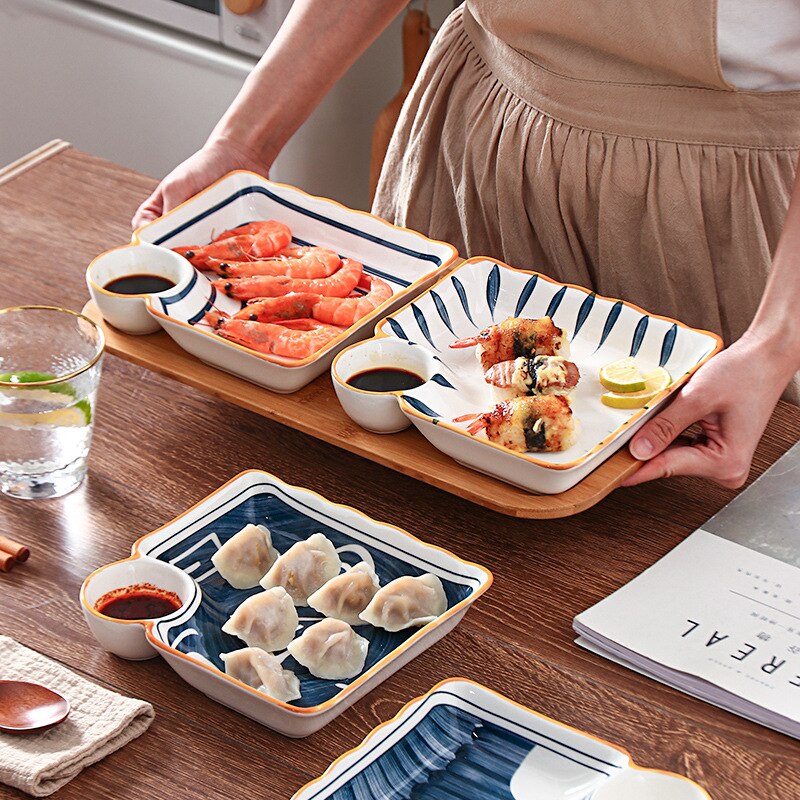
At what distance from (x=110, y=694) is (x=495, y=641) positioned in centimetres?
35

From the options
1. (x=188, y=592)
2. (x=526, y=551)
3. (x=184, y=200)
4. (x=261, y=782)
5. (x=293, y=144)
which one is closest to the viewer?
(x=261, y=782)

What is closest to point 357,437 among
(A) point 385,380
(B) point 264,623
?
(A) point 385,380

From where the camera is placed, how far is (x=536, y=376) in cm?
134

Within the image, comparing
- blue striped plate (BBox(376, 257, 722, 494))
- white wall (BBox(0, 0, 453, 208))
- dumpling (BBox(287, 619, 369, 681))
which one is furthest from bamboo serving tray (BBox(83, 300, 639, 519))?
white wall (BBox(0, 0, 453, 208))

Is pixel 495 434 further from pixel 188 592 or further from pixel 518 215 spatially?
pixel 518 215

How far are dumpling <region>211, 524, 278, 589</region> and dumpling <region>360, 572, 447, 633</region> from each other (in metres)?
0.12

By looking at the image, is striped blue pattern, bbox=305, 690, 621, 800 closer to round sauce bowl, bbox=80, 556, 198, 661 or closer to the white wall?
round sauce bowl, bbox=80, 556, 198, 661

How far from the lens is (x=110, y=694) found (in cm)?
105

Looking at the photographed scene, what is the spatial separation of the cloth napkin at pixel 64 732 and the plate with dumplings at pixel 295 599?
0.06 m

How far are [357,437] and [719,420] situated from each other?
39 cm

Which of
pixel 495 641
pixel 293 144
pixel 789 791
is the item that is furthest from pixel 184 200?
pixel 293 144

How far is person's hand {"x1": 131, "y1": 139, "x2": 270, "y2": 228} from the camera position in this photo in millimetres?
1712

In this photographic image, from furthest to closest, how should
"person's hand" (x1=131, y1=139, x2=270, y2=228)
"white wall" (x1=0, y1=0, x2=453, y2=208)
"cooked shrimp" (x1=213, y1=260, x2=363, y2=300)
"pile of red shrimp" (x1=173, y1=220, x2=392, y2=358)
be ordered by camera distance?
"white wall" (x1=0, y1=0, x2=453, y2=208)
"person's hand" (x1=131, y1=139, x2=270, y2=228)
"cooked shrimp" (x1=213, y1=260, x2=363, y2=300)
"pile of red shrimp" (x1=173, y1=220, x2=392, y2=358)

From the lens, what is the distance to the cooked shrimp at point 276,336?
1.43m
